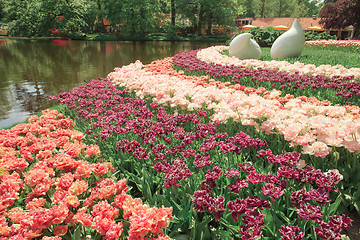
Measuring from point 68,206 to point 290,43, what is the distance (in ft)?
40.1

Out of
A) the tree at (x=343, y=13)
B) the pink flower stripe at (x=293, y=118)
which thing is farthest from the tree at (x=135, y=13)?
the pink flower stripe at (x=293, y=118)

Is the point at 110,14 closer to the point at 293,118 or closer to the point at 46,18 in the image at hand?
the point at 46,18

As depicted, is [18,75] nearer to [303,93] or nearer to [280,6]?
[303,93]

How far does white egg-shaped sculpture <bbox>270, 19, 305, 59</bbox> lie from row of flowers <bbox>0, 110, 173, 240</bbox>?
36.8 feet

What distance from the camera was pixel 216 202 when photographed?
1.79 meters

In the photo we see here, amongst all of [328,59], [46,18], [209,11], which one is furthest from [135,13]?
[328,59]

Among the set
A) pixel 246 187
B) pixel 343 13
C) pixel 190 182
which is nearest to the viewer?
pixel 246 187

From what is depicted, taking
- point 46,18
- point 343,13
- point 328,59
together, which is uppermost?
point 46,18

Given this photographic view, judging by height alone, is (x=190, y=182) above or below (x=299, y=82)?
below

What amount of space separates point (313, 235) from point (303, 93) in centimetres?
475

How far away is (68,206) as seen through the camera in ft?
6.43

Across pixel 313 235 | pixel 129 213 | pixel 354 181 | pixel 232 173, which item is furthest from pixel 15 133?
pixel 354 181

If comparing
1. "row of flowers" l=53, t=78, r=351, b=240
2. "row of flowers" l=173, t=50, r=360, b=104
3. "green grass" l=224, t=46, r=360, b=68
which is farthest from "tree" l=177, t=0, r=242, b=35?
"row of flowers" l=53, t=78, r=351, b=240

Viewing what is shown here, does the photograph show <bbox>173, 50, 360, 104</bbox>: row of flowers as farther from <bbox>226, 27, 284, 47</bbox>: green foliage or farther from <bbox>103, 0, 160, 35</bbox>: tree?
<bbox>103, 0, 160, 35</bbox>: tree
